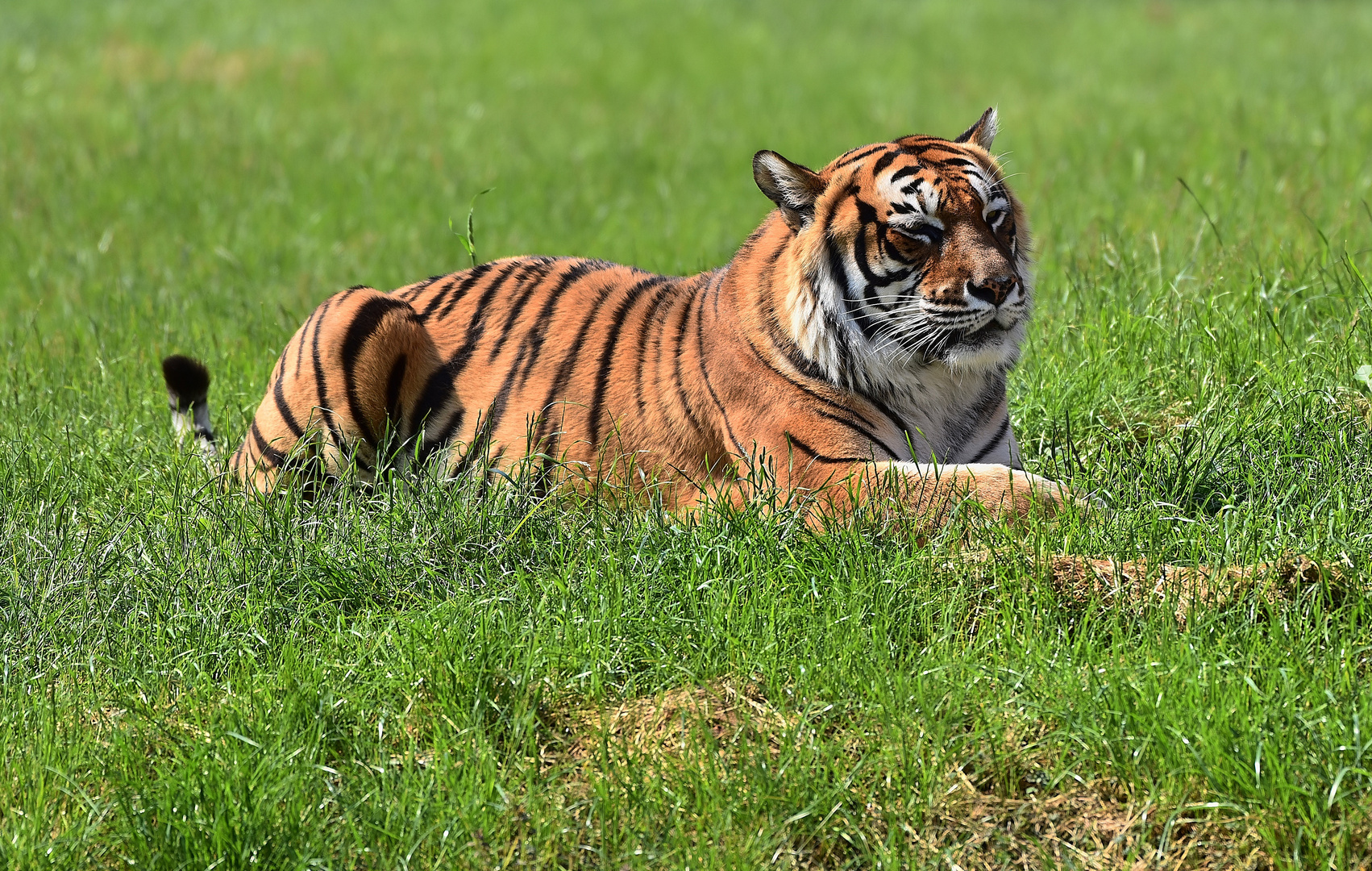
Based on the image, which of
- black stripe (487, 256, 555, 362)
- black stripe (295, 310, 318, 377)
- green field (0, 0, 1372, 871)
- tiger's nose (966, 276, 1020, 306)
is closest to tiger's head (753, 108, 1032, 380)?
tiger's nose (966, 276, 1020, 306)

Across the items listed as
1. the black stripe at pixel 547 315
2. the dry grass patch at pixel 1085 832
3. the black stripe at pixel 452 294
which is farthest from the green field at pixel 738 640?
the black stripe at pixel 452 294

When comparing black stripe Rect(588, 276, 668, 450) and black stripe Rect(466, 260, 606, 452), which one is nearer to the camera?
black stripe Rect(588, 276, 668, 450)

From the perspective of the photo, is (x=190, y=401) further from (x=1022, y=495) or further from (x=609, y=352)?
(x=1022, y=495)

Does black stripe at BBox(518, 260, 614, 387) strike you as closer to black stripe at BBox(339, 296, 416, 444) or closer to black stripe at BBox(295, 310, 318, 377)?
black stripe at BBox(339, 296, 416, 444)

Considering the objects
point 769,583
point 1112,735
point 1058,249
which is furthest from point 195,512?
point 1058,249

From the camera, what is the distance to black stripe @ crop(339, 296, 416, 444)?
441 centimetres

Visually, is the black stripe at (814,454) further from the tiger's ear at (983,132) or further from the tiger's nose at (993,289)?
the tiger's ear at (983,132)

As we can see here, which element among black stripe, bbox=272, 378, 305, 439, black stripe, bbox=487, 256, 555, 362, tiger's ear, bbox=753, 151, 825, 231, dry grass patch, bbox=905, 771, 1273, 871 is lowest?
dry grass patch, bbox=905, 771, 1273, 871

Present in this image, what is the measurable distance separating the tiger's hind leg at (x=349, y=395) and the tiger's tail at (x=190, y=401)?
27cm

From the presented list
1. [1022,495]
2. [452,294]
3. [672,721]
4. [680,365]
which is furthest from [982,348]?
[452,294]

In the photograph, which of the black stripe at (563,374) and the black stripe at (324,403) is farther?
the black stripe at (324,403)

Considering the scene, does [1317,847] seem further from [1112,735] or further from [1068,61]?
[1068,61]

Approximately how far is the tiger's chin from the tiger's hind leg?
5.66ft

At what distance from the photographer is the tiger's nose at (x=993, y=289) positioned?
3.69 meters
